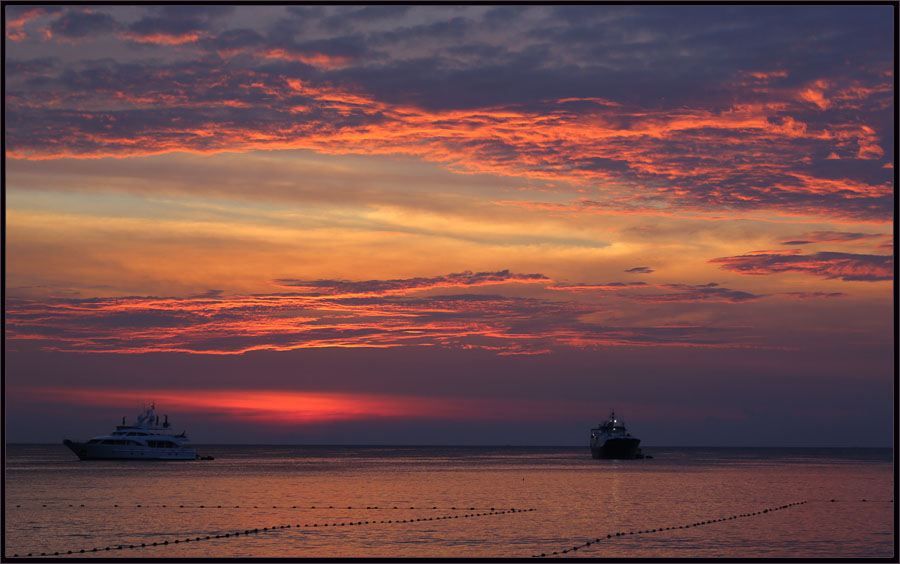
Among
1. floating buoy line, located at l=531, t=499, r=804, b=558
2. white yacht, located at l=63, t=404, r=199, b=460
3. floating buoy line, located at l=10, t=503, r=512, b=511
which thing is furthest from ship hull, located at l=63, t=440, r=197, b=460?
floating buoy line, located at l=531, t=499, r=804, b=558

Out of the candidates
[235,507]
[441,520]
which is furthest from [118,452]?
[441,520]

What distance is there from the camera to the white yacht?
189 meters

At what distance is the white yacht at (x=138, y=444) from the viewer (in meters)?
189

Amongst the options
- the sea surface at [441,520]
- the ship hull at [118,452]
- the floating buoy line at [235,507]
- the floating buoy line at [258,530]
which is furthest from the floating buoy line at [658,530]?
the ship hull at [118,452]

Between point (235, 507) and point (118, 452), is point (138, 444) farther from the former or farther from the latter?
point (235, 507)

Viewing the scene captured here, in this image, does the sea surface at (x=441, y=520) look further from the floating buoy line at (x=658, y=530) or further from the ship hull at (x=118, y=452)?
the ship hull at (x=118, y=452)

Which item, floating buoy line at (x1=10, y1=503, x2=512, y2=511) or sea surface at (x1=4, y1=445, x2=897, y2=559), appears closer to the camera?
sea surface at (x1=4, y1=445, x2=897, y2=559)

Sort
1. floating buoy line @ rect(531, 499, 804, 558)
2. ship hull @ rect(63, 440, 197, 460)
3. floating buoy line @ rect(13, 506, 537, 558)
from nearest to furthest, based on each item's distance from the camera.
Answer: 1. floating buoy line @ rect(13, 506, 537, 558)
2. floating buoy line @ rect(531, 499, 804, 558)
3. ship hull @ rect(63, 440, 197, 460)

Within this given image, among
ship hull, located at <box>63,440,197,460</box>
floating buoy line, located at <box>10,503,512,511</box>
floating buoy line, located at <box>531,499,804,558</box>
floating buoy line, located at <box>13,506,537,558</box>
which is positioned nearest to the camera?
floating buoy line, located at <box>13,506,537,558</box>

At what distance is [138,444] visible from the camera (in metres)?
190

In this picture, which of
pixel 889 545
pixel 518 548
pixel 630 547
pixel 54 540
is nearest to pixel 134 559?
pixel 54 540

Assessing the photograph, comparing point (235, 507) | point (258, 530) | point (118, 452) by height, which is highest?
point (118, 452)

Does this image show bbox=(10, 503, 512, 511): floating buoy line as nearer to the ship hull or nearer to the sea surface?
the sea surface

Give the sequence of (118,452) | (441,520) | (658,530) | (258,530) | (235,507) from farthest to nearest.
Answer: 1. (118,452)
2. (235,507)
3. (441,520)
4. (658,530)
5. (258,530)
